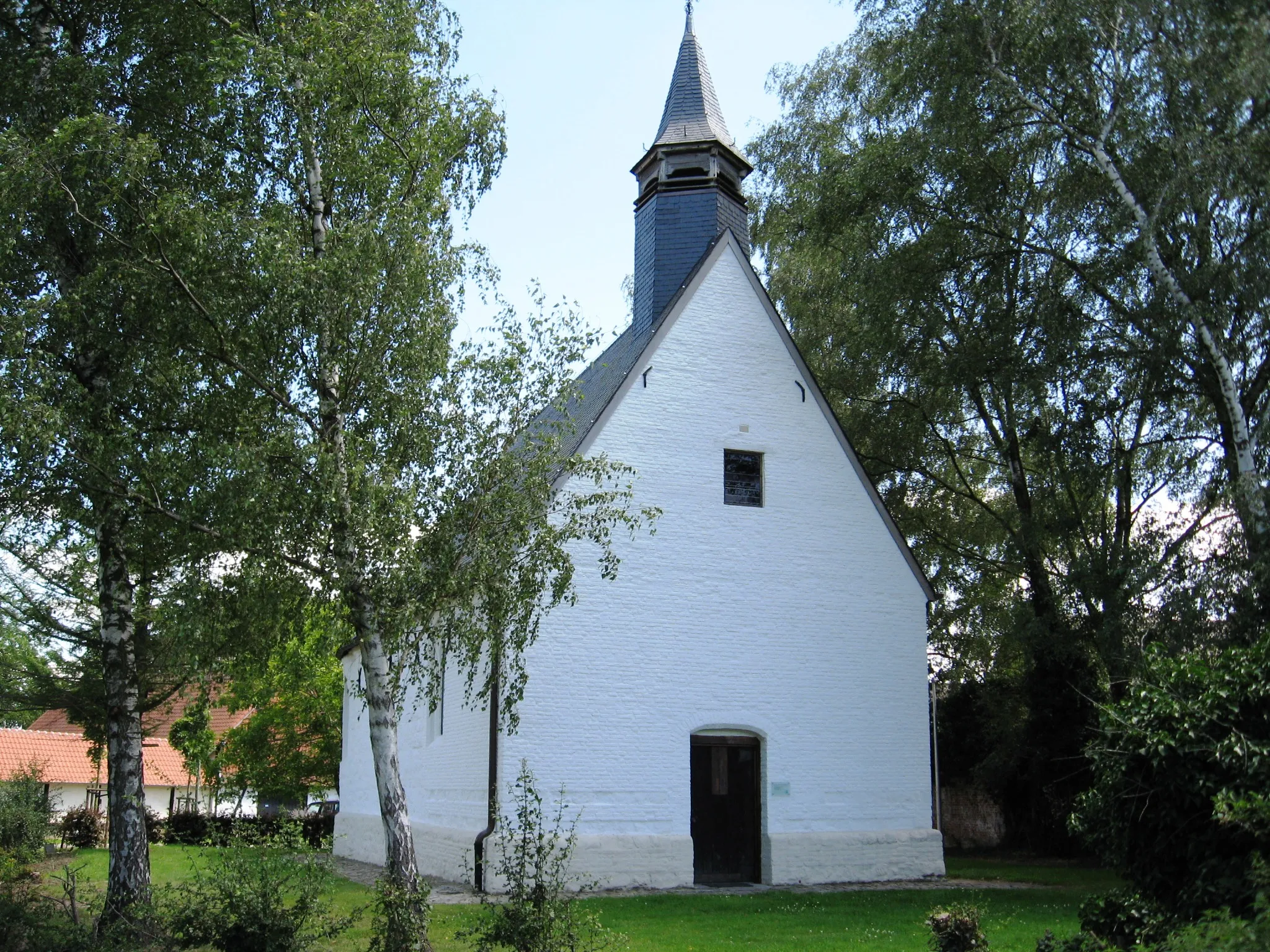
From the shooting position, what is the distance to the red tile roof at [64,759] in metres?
40.7

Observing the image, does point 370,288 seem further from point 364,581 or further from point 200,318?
point 364,581

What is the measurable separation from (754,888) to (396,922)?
8570 millimetres

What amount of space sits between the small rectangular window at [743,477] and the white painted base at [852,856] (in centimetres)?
512

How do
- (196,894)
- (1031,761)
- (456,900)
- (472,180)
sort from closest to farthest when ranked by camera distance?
(196,894)
(472,180)
(456,900)
(1031,761)

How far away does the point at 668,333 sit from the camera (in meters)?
17.4

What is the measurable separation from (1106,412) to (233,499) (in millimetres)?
14397

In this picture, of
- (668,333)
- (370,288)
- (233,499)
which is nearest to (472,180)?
(370,288)

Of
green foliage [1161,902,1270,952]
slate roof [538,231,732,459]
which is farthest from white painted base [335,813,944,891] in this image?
green foliage [1161,902,1270,952]

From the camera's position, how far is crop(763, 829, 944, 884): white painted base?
53.3 feet

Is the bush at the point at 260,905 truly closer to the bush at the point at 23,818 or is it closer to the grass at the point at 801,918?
the grass at the point at 801,918

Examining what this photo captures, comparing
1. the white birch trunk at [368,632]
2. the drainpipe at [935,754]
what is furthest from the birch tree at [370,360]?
the drainpipe at [935,754]

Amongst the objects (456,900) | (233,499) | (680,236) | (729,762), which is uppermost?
(680,236)

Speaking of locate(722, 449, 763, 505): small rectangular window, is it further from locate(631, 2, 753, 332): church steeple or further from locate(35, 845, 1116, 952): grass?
locate(35, 845, 1116, 952): grass

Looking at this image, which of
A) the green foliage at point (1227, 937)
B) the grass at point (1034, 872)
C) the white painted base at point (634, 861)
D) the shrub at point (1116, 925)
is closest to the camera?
the green foliage at point (1227, 937)
